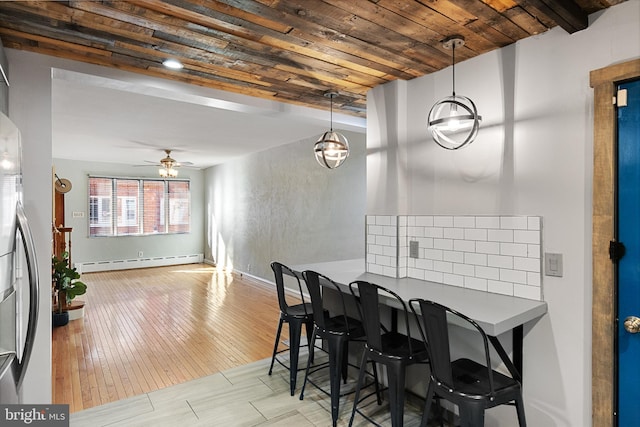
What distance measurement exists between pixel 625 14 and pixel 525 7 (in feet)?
1.51

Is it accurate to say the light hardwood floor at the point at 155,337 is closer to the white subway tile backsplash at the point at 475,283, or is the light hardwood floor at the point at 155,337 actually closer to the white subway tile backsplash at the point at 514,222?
the white subway tile backsplash at the point at 475,283

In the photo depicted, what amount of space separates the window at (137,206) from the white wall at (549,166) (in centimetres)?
825

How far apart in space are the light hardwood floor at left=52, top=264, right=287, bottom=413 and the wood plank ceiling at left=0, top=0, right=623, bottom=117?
2491mm

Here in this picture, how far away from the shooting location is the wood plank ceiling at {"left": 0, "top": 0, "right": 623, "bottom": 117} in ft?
5.92

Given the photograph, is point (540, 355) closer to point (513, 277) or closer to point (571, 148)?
point (513, 277)

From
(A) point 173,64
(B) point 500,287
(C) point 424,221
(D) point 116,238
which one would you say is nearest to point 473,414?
(B) point 500,287

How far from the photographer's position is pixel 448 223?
2.56 m

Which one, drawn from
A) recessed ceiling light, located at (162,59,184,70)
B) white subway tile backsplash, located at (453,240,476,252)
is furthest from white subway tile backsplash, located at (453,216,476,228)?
recessed ceiling light, located at (162,59,184,70)

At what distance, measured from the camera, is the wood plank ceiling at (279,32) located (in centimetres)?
180

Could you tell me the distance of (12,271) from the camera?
1.34 metres

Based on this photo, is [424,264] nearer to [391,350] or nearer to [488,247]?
[488,247]

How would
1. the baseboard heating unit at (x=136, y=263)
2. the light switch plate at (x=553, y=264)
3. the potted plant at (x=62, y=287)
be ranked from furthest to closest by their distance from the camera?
the baseboard heating unit at (x=136, y=263)
the potted plant at (x=62, y=287)
the light switch plate at (x=553, y=264)

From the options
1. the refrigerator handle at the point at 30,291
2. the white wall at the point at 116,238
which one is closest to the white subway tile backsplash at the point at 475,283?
the refrigerator handle at the point at 30,291

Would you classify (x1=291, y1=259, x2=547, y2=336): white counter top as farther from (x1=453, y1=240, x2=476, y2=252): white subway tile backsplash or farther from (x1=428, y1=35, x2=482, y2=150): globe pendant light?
(x1=428, y1=35, x2=482, y2=150): globe pendant light
